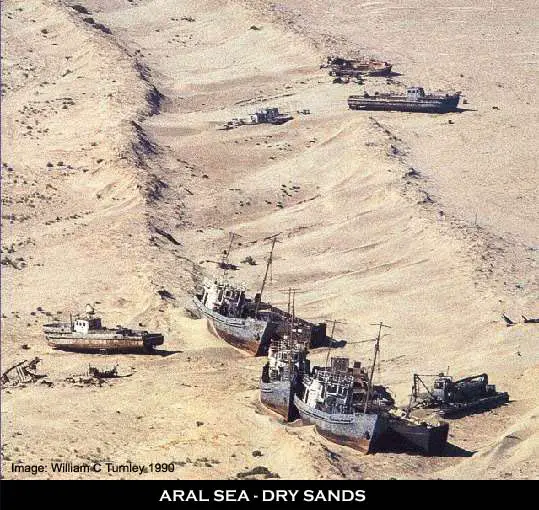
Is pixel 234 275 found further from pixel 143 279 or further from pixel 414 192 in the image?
pixel 414 192

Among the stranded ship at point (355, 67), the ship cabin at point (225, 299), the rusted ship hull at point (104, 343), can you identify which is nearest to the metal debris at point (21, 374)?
the rusted ship hull at point (104, 343)

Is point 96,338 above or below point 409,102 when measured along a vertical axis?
above

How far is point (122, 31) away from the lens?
13625 cm

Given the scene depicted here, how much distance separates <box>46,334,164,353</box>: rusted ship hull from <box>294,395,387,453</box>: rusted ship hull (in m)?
11.3

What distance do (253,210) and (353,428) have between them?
106 ft

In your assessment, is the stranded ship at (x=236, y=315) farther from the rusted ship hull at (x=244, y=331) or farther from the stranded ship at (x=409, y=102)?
the stranded ship at (x=409, y=102)

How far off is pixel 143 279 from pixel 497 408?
20.2 m

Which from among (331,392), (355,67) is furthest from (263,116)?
(331,392)

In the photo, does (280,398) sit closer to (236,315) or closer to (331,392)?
(331,392)

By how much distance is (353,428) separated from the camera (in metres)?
66.6

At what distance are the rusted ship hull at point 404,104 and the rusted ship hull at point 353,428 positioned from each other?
47750mm

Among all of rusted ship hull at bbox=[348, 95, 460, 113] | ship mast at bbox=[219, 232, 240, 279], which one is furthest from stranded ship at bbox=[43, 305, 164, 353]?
rusted ship hull at bbox=[348, 95, 460, 113]

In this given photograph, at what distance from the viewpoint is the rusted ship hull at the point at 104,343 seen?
252ft
